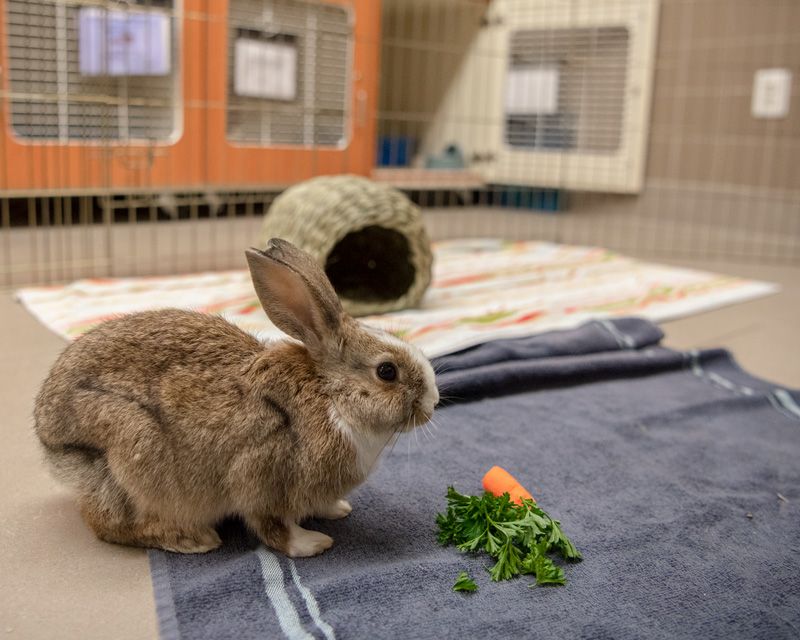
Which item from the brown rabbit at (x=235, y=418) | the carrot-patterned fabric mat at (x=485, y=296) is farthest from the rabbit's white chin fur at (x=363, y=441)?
the carrot-patterned fabric mat at (x=485, y=296)

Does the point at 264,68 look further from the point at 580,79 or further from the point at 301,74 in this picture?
the point at 580,79

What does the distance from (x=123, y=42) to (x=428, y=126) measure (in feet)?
7.93

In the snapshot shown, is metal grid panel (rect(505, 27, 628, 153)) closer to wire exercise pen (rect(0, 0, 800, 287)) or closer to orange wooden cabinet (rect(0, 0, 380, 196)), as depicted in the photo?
wire exercise pen (rect(0, 0, 800, 287))

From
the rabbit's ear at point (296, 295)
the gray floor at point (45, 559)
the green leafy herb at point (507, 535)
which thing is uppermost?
the rabbit's ear at point (296, 295)

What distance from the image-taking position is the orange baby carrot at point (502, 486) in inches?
51.2

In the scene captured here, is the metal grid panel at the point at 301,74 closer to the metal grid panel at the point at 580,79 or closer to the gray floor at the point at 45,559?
the metal grid panel at the point at 580,79

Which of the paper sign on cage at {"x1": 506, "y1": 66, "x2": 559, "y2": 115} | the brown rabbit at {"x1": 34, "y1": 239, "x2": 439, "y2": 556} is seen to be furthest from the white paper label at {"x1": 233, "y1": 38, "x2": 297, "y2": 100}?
the brown rabbit at {"x1": 34, "y1": 239, "x2": 439, "y2": 556}

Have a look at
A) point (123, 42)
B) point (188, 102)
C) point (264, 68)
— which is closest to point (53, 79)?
point (123, 42)

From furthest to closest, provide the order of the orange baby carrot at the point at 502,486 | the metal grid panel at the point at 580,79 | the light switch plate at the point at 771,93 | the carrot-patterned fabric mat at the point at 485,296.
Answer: the metal grid panel at the point at 580,79, the light switch plate at the point at 771,93, the carrot-patterned fabric mat at the point at 485,296, the orange baby carrot at the point at 502,486

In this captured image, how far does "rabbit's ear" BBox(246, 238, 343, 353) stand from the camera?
1143 millimetres

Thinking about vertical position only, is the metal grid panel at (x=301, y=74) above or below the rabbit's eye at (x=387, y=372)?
above

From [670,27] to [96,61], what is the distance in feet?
9.18

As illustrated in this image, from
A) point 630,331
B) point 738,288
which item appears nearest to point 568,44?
point 738,288

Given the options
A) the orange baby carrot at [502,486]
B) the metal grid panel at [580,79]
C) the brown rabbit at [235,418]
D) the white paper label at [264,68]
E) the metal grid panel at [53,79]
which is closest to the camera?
the brown rabbit at [235,418]
